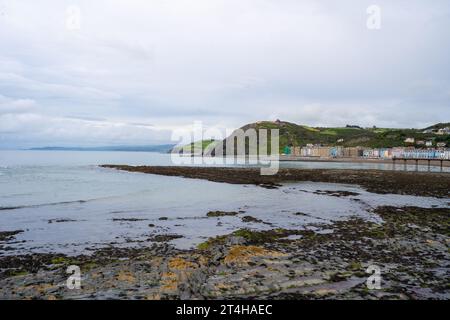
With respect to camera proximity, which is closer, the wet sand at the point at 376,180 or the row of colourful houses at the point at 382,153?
the wet sand at the point at 376,180

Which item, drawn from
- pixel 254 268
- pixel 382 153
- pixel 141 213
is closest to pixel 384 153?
pixel 382 153

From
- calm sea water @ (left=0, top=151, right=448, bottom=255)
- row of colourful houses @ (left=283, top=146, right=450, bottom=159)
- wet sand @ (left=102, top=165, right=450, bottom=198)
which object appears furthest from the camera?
row of colourful houses @ (left=283, top=146, right=450, bottom=159)

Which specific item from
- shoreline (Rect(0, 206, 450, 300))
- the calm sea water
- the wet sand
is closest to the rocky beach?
shoreline (Rect(0, 206, 450, 300))

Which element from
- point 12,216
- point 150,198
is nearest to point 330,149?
point 150,198

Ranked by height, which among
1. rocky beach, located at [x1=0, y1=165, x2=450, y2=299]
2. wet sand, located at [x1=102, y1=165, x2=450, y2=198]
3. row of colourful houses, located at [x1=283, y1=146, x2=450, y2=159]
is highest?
row of colourful houses, located at [x1=283, y1=146, x2=450, y2=159]

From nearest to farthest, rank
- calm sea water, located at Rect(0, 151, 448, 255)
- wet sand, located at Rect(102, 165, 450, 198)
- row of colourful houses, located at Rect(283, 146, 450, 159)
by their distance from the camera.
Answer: calm sea water, located at Rect(0, 151, 448, 255) → wet sand, located at Rect(102, 165, 450, 198) → row of colourful houses, located at Rect(283, 146, 450, 159)

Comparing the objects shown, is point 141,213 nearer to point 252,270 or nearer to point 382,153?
point 252,270

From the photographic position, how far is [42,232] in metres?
18.5

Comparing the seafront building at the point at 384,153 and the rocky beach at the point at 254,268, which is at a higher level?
the seafront building at the point at 384,153

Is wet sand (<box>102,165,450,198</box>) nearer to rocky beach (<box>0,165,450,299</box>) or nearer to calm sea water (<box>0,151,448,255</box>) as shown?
calm sea water (<box>0,151,448,255</box>)

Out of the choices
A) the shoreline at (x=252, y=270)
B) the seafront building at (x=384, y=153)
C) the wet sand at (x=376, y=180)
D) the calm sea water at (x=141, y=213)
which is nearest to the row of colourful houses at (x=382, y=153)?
the seafront building at (x=384, y=153)

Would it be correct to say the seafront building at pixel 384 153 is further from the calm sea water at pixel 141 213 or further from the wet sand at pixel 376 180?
the calm sea water at pixel 141 213

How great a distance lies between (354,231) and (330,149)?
187m
